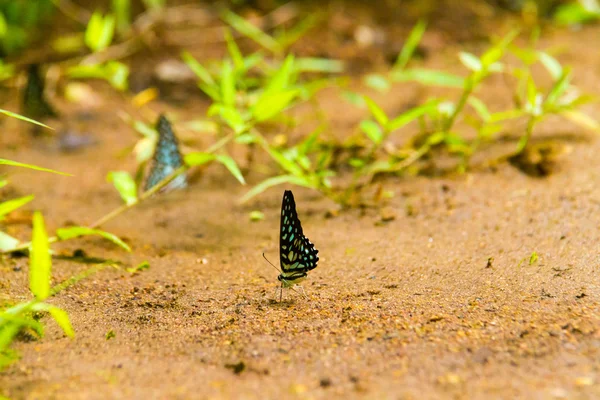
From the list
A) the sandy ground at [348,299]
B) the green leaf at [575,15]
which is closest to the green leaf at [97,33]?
the sandy ground at [348,299]

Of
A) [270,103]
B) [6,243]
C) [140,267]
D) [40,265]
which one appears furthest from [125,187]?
[40,265]

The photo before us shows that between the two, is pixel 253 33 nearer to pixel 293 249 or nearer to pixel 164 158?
pixel 164 158

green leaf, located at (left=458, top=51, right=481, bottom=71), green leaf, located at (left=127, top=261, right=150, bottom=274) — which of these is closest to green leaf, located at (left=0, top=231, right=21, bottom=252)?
green leaf, located at (left=127, top=261, right=150, bottom=274)

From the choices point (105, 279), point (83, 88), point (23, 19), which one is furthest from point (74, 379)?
point (23, 19)

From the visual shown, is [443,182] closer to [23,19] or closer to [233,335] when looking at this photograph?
[233,335]

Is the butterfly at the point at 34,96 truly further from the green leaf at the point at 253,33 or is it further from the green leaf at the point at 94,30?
the green leaf at the point at 253,33

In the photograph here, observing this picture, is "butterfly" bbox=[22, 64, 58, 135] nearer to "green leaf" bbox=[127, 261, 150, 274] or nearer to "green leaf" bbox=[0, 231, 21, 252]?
"green leaf" bbox=[0, 231, 21, 252]

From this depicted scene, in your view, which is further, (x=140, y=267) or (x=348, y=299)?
(x=140, y=267)
